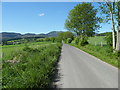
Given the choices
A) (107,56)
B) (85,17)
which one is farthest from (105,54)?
(85,17)

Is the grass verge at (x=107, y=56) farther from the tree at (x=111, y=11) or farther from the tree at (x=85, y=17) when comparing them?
the tree at (x=85, y=17)

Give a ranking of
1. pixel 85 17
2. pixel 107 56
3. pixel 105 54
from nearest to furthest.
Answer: pixel 107 56 → pixel 105 54 → pixel 85 17

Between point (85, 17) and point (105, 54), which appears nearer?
point (105, 54)

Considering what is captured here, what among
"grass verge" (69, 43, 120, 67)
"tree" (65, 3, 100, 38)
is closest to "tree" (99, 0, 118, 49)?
"grass verge" (69, 43, 120, 67)

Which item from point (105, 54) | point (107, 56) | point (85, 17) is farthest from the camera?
point (85, 17)

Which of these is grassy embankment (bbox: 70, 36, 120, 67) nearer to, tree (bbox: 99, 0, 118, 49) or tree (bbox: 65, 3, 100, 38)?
tree (bbox: 99, 0, 118, 49)

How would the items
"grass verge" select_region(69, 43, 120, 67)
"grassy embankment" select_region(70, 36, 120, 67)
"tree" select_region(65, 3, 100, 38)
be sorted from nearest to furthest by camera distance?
"grass verge" select_region(69, 43, 120, 67), "grassy embankment" select_region(70, 36, 120, 67), "tree" select_region(65, 3, 100, 38)

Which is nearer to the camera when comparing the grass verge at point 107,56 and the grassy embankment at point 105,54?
the grass verge at point 107,56

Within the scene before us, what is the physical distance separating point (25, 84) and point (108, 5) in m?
14.6

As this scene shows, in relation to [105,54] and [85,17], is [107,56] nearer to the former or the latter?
[105,54]

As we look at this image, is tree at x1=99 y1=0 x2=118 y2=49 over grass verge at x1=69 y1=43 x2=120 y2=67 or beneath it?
over

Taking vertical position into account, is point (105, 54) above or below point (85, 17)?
below

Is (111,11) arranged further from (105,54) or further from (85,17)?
(85,17)

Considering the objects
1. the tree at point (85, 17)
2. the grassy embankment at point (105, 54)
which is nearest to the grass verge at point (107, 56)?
the grassy embankment at point (105, 54)
